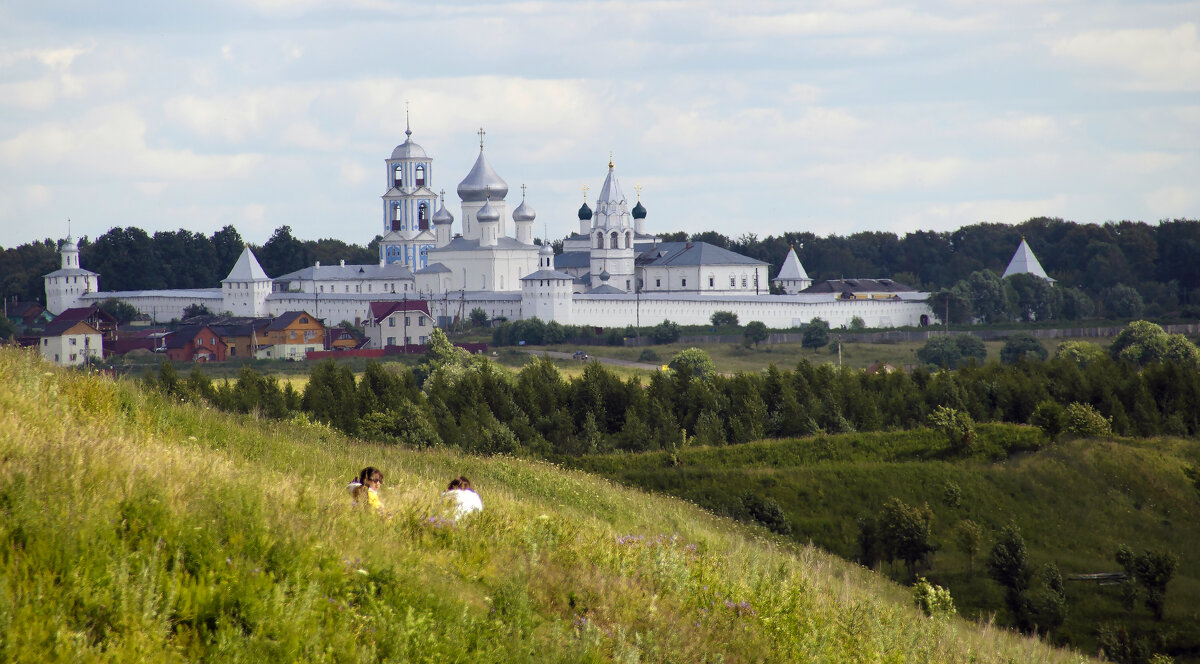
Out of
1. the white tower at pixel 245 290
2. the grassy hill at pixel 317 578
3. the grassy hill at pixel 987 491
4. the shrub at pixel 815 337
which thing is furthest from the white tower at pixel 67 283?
the grassy hill at pixel 317 578

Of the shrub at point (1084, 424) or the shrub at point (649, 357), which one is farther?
the shrub at point (649, 357)

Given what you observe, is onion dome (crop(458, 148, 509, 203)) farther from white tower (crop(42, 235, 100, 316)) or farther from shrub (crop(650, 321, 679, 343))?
white tower (crop(42, 235, 100, 316))

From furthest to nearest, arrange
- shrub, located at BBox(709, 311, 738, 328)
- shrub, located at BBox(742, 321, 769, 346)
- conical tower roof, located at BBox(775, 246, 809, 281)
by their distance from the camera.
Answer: conical tower roof, located at BBox(775, 246, 809, 281) → shrub, located at BBox(709, 311, 738, 328) → shrub, located at BBox(742, 321, 769, 346)

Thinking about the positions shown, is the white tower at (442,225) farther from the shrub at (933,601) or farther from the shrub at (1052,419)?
the shrub at (933,601)

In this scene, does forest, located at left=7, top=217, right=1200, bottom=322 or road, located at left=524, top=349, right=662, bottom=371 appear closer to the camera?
road, located at left=524, top=349, right=662, bottom=371

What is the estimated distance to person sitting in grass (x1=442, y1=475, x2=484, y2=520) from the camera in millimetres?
7102

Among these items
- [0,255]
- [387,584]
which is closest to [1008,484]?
[387,584]

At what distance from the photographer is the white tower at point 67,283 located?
253ft

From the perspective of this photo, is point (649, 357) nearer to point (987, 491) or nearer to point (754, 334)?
point (754, 334)

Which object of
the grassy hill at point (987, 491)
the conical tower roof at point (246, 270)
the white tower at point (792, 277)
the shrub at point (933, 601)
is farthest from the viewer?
the white tower at point (792, 277)

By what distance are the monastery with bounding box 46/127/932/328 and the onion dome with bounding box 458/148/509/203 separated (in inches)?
3.2

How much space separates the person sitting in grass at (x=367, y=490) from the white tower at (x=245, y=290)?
6830 centimetres

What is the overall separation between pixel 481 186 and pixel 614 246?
28.2 ft

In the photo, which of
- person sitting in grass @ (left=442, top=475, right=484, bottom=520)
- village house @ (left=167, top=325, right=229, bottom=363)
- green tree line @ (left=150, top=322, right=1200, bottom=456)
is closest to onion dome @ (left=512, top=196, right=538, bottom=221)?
village house @ (left=167, top=325, right=229, bottom=363)
